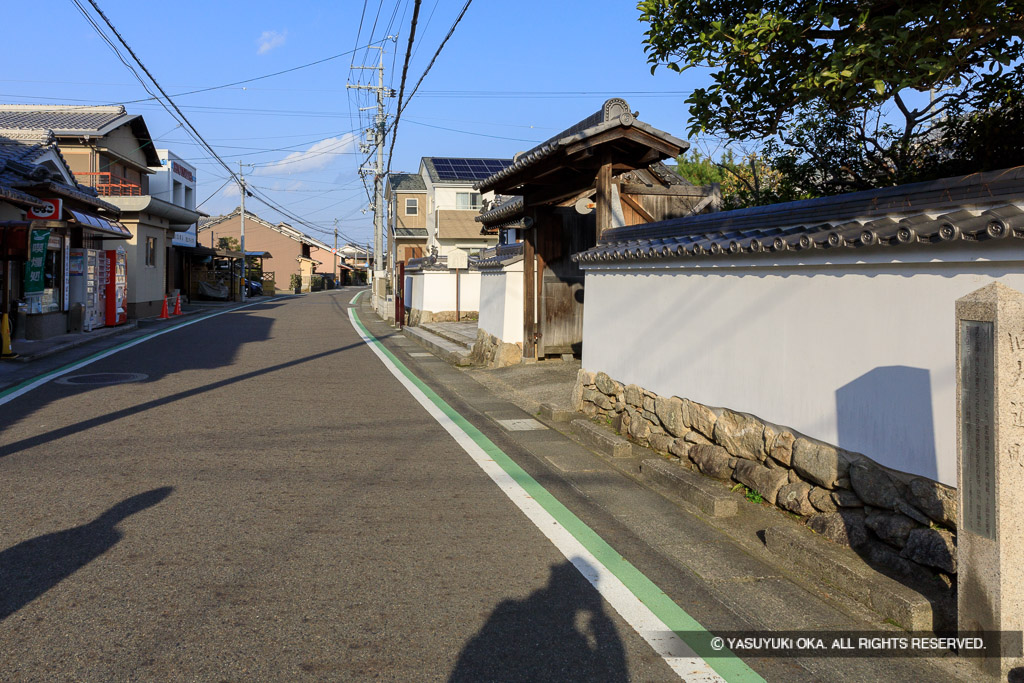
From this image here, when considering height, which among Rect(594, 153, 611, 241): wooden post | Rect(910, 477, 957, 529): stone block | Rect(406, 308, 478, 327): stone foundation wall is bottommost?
Rect(910, 477, 957, 529): stone block

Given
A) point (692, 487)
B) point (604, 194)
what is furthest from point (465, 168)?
point (692, 487)

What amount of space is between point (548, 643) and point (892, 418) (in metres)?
2.40

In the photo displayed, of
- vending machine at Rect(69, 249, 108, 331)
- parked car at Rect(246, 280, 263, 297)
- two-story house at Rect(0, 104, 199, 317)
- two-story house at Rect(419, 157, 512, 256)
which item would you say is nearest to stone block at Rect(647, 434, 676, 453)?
vending machine at Rect(69, 249, 108, 331)

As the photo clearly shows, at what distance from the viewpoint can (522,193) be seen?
14070mm

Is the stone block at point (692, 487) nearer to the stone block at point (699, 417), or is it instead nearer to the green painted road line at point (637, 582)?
the stone block at point (699, 417)

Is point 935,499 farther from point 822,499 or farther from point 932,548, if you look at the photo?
point 822,499

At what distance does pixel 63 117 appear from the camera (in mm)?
29562

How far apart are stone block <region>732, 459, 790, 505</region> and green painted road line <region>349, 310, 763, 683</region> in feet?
4.39

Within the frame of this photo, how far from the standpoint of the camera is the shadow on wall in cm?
428

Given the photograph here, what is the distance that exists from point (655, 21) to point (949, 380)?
4485mm

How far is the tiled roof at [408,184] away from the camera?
5391cm

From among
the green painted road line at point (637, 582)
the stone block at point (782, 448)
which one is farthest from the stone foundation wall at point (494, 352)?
the stone block at point (782, 448)

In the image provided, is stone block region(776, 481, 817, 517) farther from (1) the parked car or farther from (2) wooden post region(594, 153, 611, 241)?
(1) the parked car

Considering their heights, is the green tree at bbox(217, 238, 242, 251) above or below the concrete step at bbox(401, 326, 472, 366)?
above
